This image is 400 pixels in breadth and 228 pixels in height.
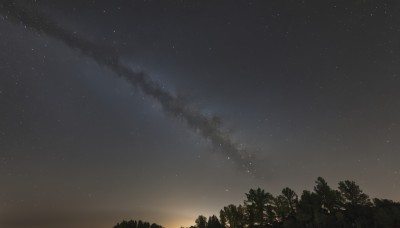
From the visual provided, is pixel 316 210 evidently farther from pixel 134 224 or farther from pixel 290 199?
pixel 134 224

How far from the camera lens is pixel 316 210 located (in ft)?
240

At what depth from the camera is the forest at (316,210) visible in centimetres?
6806

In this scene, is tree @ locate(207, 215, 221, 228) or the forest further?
tree @ locate(207, 215, 221, 228)

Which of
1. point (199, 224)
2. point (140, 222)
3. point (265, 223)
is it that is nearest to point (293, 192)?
point (265, 223)

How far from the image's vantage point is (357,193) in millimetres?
78125

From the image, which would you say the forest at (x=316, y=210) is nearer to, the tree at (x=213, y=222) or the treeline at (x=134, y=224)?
the tree at (x=213, y=222)

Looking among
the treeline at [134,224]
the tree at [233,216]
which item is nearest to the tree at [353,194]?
the tree at [233,216]

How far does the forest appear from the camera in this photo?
68062 millimetres

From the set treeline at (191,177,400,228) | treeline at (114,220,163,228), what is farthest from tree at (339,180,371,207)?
treeline at (114,220,163,228)

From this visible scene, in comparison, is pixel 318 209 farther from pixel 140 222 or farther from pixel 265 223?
pixel 140 222

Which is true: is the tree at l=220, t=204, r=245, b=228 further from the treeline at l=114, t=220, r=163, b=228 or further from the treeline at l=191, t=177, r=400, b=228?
the treeline at l=114, t=220, r=163, b=228

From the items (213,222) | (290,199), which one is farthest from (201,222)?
(290,199)

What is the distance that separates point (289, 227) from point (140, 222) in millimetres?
51611

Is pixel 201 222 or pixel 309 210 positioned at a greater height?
pixel 201 222
